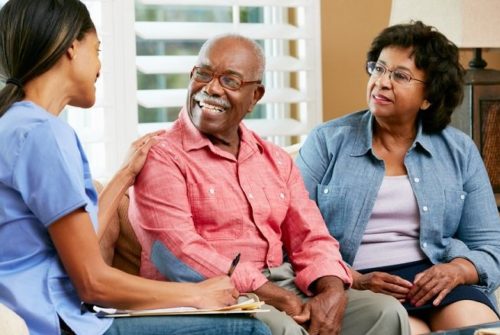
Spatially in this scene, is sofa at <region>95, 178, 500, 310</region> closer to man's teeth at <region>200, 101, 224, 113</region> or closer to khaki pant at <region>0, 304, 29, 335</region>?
man's teeth at <region>200, 101, 224, 113</region>

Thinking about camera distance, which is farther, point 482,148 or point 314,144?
point 482,148

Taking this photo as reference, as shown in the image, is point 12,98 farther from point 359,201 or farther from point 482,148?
point 482,148

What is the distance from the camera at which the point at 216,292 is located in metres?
2.11

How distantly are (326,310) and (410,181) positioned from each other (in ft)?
1.91

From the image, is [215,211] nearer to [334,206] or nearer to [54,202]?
[334,206]

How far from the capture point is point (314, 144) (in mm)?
2893

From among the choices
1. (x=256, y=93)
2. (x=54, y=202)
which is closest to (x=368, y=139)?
(x=256, y=93)

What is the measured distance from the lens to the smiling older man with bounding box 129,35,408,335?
92.9 inches

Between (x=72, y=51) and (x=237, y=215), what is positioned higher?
(x=72, y=51)

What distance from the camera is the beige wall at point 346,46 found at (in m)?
3.76

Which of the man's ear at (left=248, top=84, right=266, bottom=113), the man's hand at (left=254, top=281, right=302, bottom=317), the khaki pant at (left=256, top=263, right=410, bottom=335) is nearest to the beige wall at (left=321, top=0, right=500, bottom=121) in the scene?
the man's ear at (left=248, top=84, right=266, bottom=113)

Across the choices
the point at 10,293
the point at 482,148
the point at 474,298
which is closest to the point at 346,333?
the point at 474,298

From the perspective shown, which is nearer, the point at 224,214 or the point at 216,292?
the point at 216,292

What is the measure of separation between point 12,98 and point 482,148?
6.61 ft
